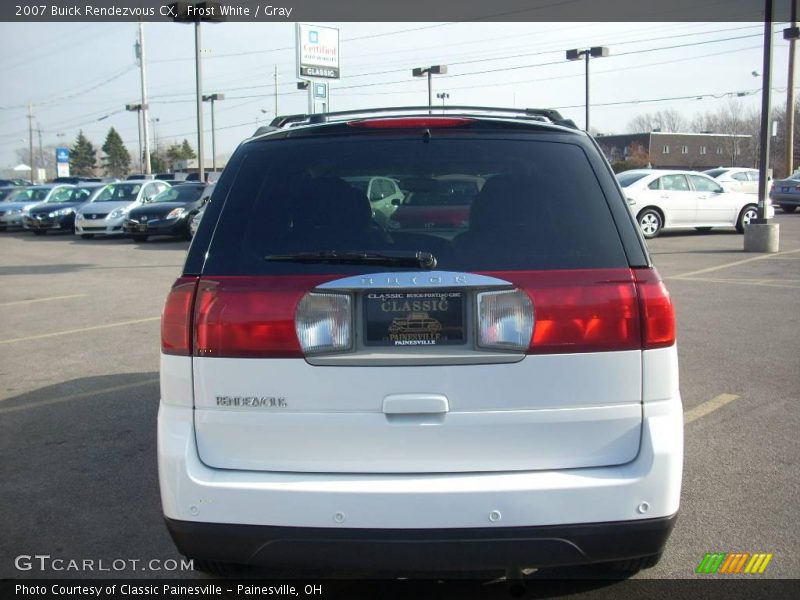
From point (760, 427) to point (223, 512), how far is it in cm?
395

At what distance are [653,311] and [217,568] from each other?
1.86 meters

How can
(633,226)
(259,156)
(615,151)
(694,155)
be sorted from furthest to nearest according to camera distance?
(694,155)
(615,151)
(259,156)
(633,226)

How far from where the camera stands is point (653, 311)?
2.77 m

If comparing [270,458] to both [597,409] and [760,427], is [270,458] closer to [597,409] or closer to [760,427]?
[597,409]

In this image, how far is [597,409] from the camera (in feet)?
8.82

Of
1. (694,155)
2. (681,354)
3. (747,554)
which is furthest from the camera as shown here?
(694,155)

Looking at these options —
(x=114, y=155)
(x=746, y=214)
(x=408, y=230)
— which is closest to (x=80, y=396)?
(x=408, y=230)

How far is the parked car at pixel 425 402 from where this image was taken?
8.70ft

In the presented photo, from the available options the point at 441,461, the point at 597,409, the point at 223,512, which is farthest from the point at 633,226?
the point at 223,512

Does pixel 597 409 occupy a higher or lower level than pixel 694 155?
lower

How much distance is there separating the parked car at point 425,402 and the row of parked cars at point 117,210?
17083mm

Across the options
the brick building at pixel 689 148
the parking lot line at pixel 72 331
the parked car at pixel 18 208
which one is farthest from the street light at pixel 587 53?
the brick building at pixel 689 148

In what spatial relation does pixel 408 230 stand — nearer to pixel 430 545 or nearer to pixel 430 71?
pixel 430 545

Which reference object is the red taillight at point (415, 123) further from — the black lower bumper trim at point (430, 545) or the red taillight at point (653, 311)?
the black lower bumper trim at point (430, 545)
